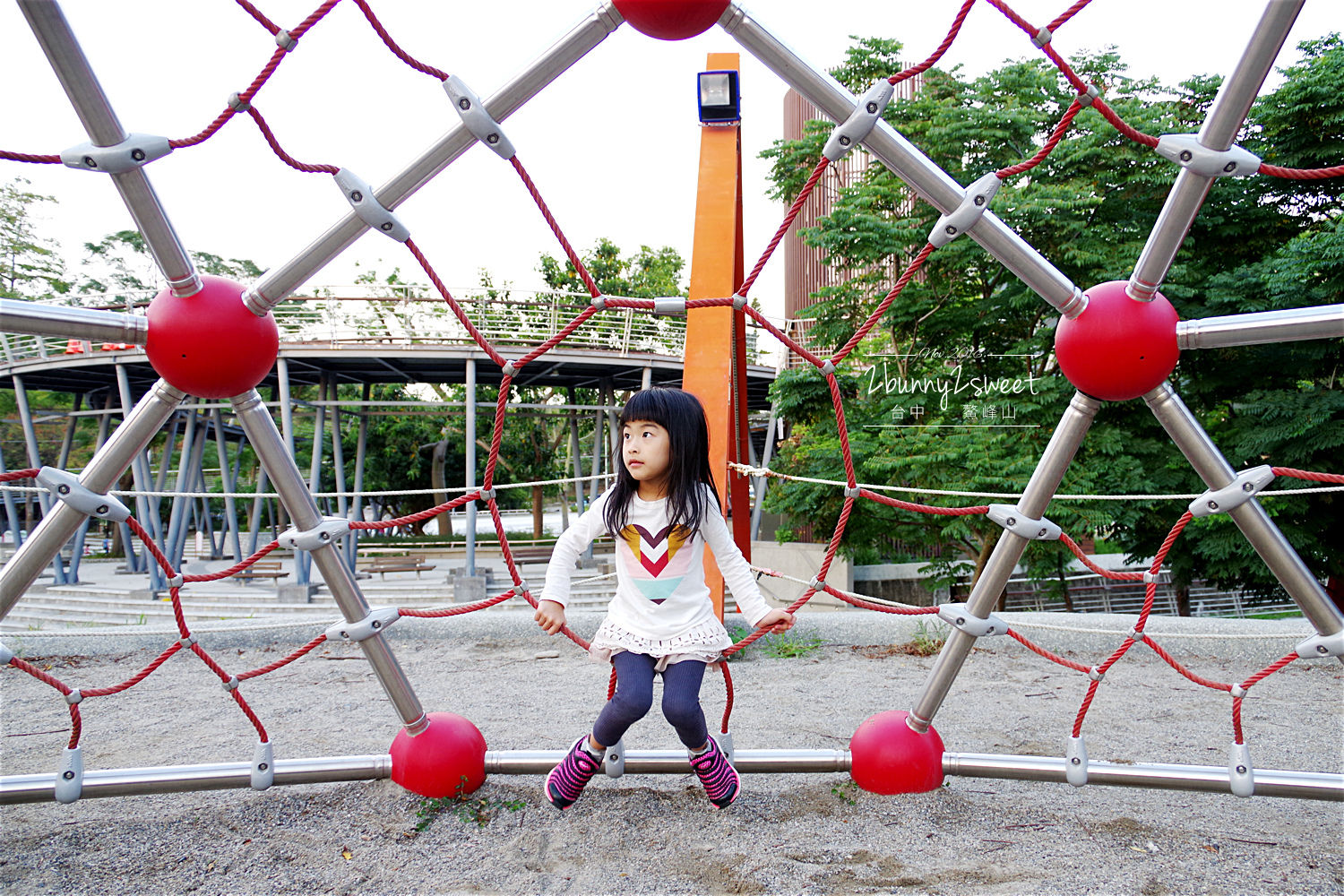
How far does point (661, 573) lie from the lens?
1668 mm

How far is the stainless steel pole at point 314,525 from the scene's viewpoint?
1651 mm

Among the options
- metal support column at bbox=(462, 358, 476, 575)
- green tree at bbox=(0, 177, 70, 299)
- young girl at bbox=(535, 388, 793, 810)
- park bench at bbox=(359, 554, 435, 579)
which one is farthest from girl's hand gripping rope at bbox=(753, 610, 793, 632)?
green tree at bbox=(0, 177, 70, 299)

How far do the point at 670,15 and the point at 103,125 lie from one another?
105cm

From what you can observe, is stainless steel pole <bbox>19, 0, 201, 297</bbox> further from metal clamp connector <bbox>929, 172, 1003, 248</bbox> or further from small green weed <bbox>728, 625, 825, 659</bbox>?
small green weed <bbox>728, 625, 825, 659</bbox>

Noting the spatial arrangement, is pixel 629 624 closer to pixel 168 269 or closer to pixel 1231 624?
pixel 168 269

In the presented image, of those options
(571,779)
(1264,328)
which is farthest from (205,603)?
(1264,328)

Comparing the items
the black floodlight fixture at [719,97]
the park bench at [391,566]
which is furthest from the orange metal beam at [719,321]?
the park bench at [391,566]

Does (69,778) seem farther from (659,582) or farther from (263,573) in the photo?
(263,573)

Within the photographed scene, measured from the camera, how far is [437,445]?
15086 mm

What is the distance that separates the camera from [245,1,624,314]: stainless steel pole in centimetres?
149

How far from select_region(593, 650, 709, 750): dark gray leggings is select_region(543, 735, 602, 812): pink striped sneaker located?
2.7 inches

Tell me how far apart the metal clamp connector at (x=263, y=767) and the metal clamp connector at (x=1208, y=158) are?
7.44 feet

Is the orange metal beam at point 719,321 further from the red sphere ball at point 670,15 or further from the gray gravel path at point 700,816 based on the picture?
the red sphere ball at point 670,15

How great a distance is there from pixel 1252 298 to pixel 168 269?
713cm
